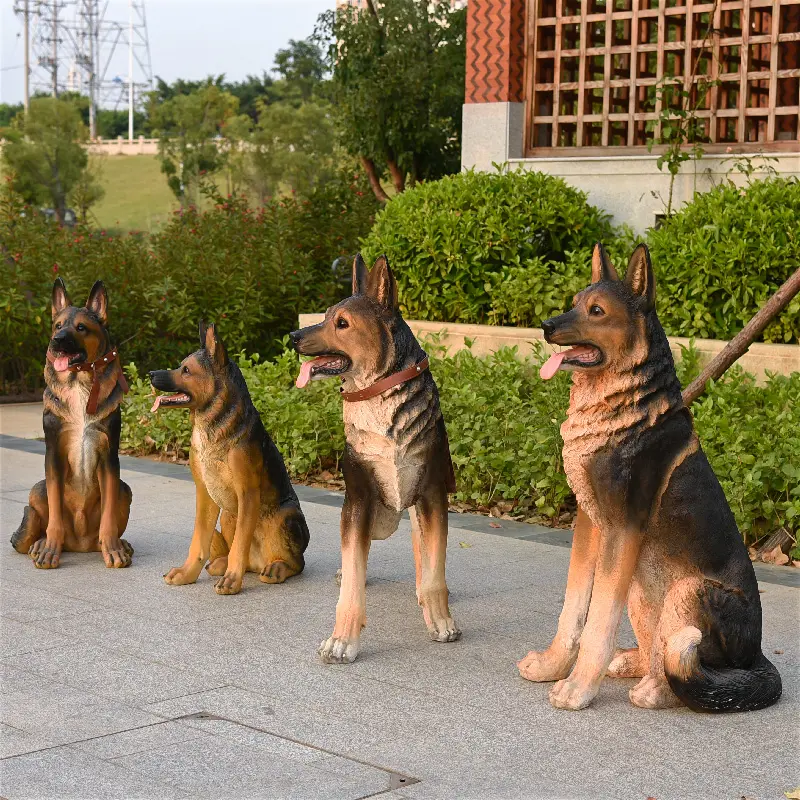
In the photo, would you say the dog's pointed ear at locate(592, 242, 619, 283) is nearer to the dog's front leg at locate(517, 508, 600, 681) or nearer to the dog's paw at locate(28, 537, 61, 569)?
the dog's front leg at locate(517, 508, 600, 681)

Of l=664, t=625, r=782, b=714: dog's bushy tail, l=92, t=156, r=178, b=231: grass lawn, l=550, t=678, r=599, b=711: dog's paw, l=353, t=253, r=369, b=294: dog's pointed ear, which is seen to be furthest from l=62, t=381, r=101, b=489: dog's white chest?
l=92, t=156, r=178, b=231: grass lawn

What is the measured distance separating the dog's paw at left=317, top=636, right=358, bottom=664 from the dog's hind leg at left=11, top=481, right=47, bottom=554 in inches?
97.2

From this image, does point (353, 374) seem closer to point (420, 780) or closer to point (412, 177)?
point (420, 780)

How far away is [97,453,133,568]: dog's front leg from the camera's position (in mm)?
6562

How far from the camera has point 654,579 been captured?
177 inches

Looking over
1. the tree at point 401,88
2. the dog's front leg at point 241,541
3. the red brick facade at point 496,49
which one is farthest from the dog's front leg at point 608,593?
the tree at point 401,88

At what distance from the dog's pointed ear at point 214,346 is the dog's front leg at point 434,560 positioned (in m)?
1.35

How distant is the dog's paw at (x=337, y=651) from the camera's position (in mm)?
5066

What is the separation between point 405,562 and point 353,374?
2.24m

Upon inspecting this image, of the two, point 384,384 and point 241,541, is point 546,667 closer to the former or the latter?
point 384,384

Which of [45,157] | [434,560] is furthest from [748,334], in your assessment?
[45,157]

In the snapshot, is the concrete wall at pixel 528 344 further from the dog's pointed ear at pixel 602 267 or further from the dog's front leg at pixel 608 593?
the dog's front leg at pixel 608 593

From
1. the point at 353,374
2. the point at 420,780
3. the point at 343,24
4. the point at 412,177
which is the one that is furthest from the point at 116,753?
the point at 343,24

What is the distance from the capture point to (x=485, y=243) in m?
10.8
